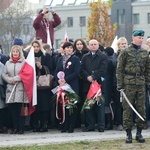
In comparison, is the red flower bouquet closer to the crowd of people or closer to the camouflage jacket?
the crowd of people

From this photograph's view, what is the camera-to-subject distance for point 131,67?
11938 millimetres

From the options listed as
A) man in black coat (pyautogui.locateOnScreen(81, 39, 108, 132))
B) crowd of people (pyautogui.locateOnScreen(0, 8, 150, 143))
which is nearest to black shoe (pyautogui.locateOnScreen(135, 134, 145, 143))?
crowd of people (pyautogui.locateOnScreen(0, 8, 150, 143))

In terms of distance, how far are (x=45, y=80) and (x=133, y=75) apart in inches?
110

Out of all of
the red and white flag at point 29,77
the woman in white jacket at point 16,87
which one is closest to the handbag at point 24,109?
the woman in white jacket at point 16,87

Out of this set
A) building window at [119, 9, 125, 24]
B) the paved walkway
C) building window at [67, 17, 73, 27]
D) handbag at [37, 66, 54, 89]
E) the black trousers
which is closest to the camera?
the paved walkway

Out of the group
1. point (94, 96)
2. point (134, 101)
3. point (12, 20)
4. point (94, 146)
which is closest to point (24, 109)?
point (94, 96)

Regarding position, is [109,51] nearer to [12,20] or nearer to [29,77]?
[29,77]

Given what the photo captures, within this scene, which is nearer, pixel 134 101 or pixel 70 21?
pixel 134 101

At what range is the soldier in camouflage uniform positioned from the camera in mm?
11945

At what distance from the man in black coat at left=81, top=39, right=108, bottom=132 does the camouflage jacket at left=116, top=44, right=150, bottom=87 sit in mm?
1724

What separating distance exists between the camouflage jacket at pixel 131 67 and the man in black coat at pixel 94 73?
1.72m

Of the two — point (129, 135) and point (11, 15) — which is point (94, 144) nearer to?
point (129, 135)

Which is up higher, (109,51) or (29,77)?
(109,51)

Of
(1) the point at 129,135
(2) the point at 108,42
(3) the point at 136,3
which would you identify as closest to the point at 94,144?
(1) the point at 129,135
